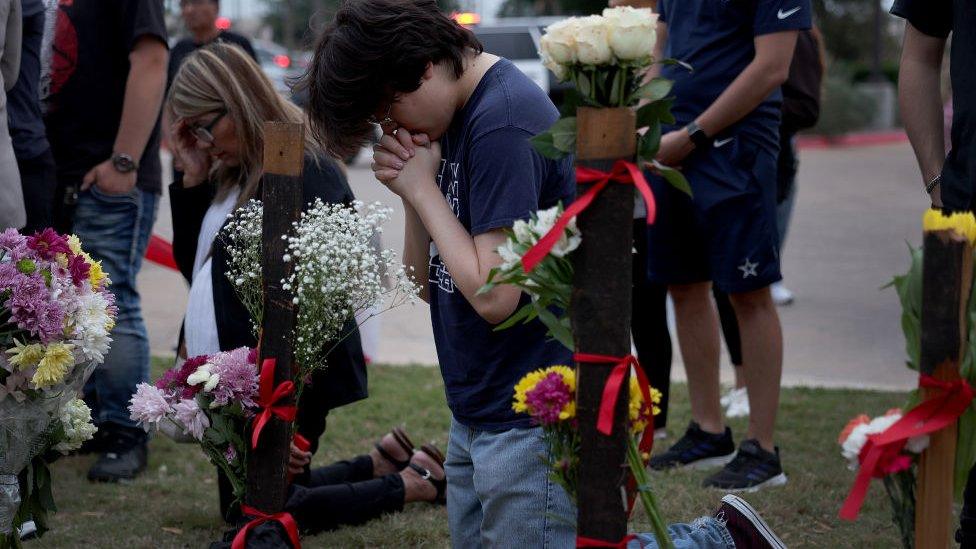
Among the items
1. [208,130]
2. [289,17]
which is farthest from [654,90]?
[289,17]

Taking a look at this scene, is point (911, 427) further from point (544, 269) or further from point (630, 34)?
point (630, 34)

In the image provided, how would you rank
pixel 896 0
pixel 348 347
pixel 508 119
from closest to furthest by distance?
1. pixel 508 119
2. pixel 896 0
3. pixel 348 347

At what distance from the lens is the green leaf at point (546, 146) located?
2.02m

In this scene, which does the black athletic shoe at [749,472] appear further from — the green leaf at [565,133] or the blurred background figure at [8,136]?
the blurred background figure at [8,136]

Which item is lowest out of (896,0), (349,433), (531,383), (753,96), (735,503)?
(349,433)

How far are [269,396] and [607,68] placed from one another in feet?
3.69

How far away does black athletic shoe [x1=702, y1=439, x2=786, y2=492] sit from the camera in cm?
395

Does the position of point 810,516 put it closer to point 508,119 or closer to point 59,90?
point 508,119

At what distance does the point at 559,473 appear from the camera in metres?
2.11

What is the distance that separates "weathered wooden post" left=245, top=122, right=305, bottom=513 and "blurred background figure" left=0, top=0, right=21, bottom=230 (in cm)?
122

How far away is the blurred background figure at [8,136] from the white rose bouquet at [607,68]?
1.99 m

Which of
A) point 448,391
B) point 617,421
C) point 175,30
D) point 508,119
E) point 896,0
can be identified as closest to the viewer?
point 617,421

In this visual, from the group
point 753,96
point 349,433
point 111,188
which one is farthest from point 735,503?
point 111,188

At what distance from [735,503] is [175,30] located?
60.9 feet
